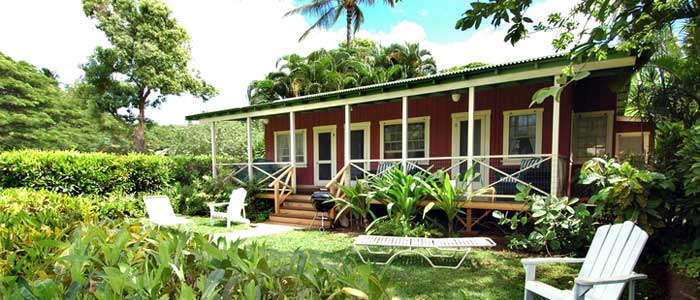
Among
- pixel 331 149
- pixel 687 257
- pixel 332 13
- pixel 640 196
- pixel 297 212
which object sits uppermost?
pixel 332 13

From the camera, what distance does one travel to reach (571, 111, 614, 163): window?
7.25m

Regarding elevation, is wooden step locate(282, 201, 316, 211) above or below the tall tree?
below

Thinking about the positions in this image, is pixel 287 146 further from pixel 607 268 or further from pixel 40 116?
pixel 40 116

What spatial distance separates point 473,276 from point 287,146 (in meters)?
8.51

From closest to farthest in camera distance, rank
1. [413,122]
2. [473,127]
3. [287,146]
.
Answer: [473,127] → [413,122] → [287,146]

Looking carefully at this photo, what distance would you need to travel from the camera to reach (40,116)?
18375mm

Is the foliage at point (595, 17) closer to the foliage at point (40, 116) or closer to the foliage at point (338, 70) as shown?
the foliage at point (338, 70)

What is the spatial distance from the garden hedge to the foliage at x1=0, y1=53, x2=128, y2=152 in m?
8.95

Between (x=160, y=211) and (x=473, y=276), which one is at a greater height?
(x=160, y=211)

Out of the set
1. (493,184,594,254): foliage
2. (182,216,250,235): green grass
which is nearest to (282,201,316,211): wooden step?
(182,216,250,235): green grass

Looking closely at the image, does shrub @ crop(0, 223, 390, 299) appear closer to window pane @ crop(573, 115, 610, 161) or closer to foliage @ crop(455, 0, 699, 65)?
foliage @ crop(455, 0, 699, 65)

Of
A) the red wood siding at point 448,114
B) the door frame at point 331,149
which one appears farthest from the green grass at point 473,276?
the door frame at point 331,149

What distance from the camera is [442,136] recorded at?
8.70 m

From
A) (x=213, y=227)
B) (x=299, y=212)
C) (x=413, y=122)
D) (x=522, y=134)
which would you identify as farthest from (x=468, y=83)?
(x=213, y=227)
